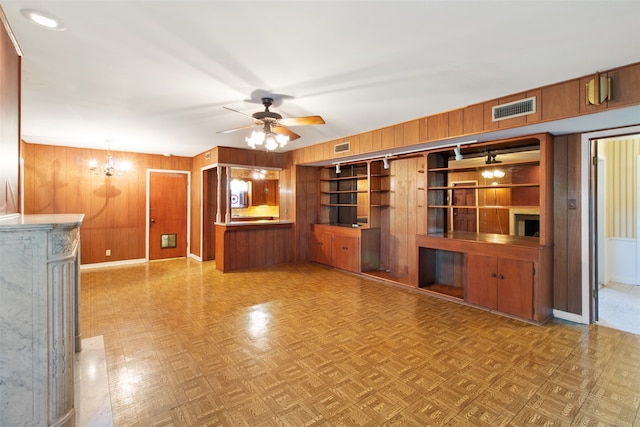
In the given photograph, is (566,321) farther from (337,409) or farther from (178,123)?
(178,123)

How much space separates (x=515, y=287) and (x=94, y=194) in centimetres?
763

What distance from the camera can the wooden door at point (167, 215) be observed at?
6.87m

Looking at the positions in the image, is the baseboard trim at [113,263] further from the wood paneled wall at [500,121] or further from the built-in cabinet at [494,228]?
the built-in cabinet at [494,228]

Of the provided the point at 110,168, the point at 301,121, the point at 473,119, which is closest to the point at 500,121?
the point at 473,119

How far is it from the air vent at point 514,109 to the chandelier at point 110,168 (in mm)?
6961

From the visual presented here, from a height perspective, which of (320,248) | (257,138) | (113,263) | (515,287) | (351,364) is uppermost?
(257,138)

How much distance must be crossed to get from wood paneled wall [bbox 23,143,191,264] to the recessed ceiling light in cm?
514

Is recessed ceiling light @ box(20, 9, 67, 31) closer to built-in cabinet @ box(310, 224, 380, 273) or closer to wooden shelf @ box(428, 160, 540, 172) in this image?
wooden shelf @ box(428, 160, 540, 172)

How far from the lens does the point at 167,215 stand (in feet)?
23.1

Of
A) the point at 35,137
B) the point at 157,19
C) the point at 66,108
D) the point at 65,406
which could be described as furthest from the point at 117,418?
the point at 35,137

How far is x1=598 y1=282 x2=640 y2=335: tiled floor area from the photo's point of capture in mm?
A: 3340

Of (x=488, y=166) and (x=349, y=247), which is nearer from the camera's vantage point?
(x=488, y=166)

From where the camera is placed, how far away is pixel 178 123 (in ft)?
14.0

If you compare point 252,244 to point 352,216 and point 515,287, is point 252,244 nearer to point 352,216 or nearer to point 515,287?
point 352,216
